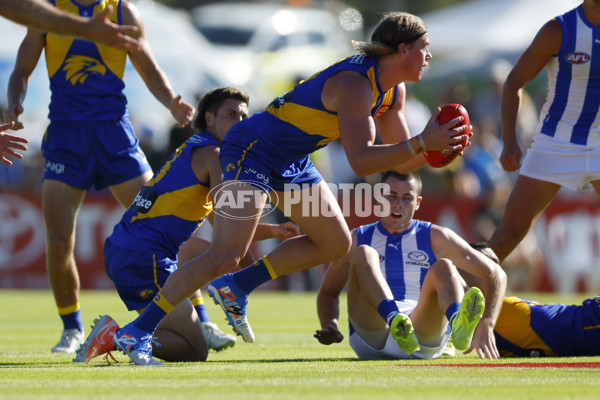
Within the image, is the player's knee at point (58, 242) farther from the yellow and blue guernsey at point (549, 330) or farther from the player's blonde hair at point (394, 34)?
the yellow and blue guernsey at point (549, 330)

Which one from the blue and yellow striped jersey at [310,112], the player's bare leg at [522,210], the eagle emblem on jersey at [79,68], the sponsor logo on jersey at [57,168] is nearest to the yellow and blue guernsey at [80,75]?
the eagle emblem on jersey at [79,68]

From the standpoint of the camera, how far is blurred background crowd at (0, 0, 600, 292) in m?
15.7

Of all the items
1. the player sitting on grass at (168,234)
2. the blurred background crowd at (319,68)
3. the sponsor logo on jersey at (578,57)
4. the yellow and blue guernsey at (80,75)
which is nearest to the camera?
the player sitting on grass at (168,234)

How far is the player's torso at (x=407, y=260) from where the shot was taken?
23.4 ft

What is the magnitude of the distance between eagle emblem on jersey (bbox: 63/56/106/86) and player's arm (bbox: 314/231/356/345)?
2.46m

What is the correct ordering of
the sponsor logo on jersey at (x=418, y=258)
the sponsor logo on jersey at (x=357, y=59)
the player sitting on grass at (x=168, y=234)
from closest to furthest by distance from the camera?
1. the sponsor logo on jersey at (x=357, y=59)
2. the player sitting on grass at (x=168, y=234)
3. the sponsor logo on jersey at (x=418, y=258)

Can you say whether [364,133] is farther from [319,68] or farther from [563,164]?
[319,68]

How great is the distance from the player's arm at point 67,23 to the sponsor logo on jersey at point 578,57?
11.1 ft

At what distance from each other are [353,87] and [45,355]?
3.05m

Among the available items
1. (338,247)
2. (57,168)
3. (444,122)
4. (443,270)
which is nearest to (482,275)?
(443,270)

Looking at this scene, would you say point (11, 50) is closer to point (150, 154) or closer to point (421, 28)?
point (150, 154)

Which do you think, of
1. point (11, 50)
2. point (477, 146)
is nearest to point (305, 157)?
point (477, 146)

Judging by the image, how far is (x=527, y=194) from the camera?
7434 mm

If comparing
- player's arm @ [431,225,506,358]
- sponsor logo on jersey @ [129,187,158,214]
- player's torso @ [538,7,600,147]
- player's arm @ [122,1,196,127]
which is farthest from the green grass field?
player's arm @ [122,1,196,127]
